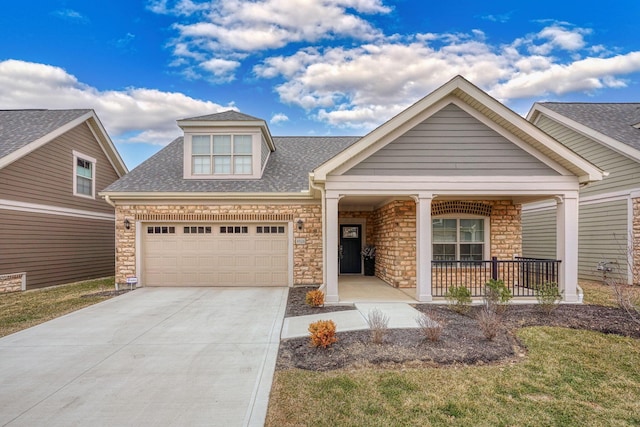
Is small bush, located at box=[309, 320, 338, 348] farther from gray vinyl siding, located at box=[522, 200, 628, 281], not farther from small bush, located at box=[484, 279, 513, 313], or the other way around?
gray vinyl siding, located at box=[522, 200, 628, 281]

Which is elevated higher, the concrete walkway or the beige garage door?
the beige garage door

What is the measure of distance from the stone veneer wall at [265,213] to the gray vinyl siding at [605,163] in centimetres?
1046

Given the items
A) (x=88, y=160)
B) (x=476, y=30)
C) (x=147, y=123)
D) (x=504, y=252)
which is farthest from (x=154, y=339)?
(x=147, y=123)

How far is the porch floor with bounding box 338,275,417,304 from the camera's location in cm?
846

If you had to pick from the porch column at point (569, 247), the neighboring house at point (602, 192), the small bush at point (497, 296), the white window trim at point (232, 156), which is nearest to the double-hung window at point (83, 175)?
the white window trim at point (232, 156)

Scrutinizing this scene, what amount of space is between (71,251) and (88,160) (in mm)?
3905

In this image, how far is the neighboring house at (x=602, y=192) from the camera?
438 inches

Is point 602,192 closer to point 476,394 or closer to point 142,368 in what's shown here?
point 476,394

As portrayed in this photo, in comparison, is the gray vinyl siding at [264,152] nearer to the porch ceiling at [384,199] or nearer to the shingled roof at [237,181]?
the shingled roof at [237,181]

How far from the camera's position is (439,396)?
3.69 meters

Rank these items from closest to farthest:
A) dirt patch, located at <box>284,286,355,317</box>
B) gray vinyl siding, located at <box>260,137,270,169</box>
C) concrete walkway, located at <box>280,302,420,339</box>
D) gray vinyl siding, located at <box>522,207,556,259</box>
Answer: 1. concrete walkway, located at <box>280,302,420,339</box>
2. dirt patch, located at <box>284,286,355,317</box>
3. gray vinyl siding, located at <box>260,137,270,169</box>
4. gray vinyl siding, located at <box>522,207,556,259</box>

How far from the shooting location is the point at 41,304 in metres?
8.83

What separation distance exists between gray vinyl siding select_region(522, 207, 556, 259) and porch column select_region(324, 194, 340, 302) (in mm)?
11491

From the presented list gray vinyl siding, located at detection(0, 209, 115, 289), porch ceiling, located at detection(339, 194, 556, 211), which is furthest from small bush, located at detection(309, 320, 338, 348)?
gray vinyl siding, located at detection(0, 209, 115, 289)
